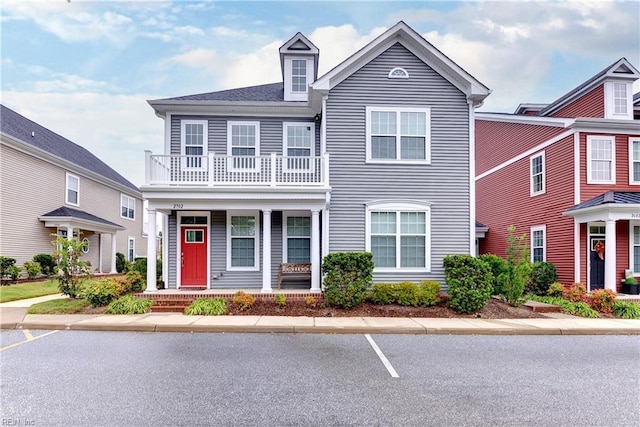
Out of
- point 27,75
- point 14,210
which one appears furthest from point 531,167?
point 14,210

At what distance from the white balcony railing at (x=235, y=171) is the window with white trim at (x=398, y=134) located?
194 cm

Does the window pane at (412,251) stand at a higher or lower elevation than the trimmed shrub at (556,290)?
higher

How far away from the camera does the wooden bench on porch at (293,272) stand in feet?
41.0

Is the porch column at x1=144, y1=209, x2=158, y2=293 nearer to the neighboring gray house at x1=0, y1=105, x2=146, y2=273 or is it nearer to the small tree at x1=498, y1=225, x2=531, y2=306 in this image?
the neighboring gray house at x1=0, y1=105, x2=146, y2=273

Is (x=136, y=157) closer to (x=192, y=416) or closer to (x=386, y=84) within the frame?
(x=386, y=84)

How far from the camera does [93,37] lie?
12.2 metres

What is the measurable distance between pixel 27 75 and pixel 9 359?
12426 mm

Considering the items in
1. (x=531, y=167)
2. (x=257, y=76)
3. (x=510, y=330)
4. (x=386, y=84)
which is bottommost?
(x=510, y=330)

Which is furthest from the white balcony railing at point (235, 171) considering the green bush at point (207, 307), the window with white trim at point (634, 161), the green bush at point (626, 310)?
the window with white trim at point (634, 161)

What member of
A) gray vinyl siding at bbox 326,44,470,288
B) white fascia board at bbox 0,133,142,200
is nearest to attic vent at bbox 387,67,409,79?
gray vinyl siding at bbox 326,44,470,288

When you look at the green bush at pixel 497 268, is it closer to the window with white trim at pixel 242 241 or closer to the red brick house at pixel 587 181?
the red brick house at pixel 587 181

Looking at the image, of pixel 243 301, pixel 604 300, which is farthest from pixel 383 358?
pixel 604 300

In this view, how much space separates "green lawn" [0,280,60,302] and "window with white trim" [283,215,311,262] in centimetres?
923

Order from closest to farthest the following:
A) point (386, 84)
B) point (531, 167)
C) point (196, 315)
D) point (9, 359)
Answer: point (9, 359) < point (196, 315) < point (386, 84) < point (531, 167)
